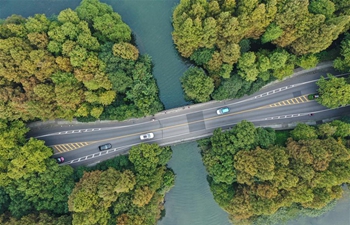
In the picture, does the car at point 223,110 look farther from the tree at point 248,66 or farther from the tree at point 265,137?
the tree at point 248,66

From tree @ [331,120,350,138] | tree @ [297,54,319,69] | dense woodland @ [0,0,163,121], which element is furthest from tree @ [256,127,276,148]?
dense woodland @ [0,0,163,121]

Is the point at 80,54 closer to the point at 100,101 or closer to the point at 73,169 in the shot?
the point at 100,101

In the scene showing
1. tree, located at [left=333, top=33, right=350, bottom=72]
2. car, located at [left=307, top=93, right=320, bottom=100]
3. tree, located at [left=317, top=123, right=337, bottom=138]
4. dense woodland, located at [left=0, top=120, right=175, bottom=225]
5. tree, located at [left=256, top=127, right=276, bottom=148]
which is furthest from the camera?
car, located at [left=307, top=93, right=320, bottom=100]

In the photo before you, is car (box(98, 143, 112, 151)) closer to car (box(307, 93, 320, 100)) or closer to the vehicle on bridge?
the vehicle on bridge

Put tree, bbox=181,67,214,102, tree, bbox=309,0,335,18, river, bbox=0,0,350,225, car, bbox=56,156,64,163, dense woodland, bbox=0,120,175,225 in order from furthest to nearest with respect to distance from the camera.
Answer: river, bbox=0,0,350,225, car, bbox=56,156,64,163, tree, bbox=181,67,214,102, tree, bbox=309,0,335,18, dense woodland, bbox=0,120,175,225

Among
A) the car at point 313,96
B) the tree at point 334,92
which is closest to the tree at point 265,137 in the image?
the car at point 313,96

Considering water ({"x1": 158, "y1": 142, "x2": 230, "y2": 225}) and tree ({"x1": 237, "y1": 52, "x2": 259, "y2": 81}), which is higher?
tree ({"x1": 237, "y1": 52, "x2": 259, "y2": 81})

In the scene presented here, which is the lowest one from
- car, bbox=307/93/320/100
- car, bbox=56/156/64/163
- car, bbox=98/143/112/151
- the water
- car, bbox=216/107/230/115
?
the water
